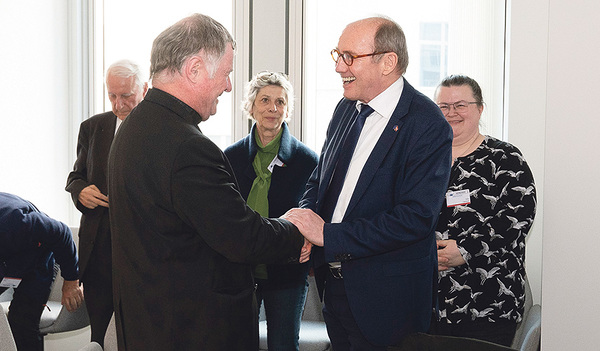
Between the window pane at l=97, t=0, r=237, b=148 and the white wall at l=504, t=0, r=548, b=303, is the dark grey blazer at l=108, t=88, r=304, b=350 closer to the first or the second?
the white wall at l=504, t=0, r=548, b=303

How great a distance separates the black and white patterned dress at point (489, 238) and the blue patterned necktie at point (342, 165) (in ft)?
2.11

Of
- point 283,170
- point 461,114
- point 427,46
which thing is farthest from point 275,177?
point 427,46

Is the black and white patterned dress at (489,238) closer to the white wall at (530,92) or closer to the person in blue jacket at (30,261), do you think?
the white wall at (530,92)

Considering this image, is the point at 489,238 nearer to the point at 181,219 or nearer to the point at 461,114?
the point at 461,114

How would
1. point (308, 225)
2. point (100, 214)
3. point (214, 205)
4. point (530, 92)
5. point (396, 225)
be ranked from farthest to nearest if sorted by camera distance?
point (530, 92), point (100, 214), point (308, 225), point (396, 225), point (214, 205)

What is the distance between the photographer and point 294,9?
4203 millimetres

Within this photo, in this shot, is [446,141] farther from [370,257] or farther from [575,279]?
[575,279]

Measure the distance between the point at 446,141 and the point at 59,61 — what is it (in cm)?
371

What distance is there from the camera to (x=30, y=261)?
3.07 meters

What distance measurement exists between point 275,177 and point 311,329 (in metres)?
0.88

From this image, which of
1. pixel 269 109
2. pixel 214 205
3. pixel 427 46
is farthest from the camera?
pixel 427 46

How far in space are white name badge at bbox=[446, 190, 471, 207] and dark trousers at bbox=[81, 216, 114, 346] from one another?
173 cm

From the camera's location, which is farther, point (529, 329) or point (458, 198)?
point (529, 329)

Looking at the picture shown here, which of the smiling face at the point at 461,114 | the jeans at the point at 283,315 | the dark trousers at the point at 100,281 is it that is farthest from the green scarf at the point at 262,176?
the smiling face at the point at 461,114
